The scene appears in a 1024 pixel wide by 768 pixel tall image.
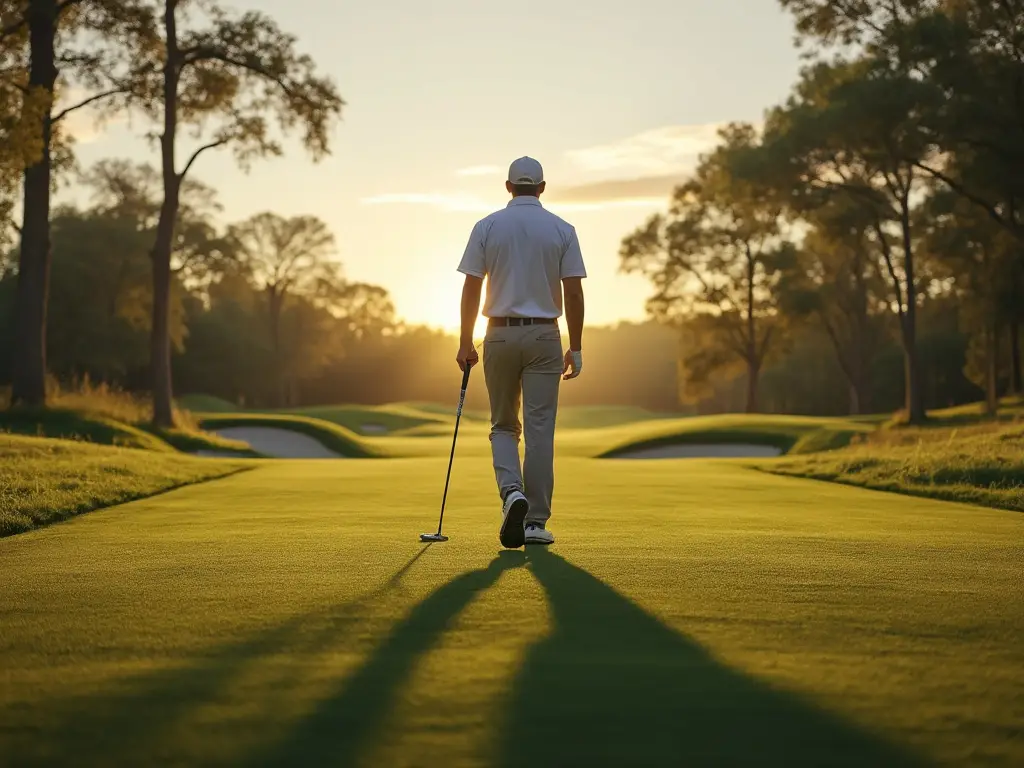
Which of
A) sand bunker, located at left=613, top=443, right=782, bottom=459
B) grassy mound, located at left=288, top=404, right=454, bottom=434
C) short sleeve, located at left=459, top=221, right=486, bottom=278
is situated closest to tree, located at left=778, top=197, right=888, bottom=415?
grassy mound, located at left=288, top=404, right=454, bottom=434

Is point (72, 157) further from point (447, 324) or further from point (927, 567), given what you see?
point (447, 324)

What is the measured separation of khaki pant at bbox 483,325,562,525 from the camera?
6770 mm

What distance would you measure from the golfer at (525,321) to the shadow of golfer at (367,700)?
2.07m

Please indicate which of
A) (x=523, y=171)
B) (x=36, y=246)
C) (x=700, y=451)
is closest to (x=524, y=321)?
(x=523, y=171)

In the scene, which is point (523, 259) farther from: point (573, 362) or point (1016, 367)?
point (1016, 367)

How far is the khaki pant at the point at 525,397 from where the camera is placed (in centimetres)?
677

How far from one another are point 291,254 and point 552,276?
5910cm

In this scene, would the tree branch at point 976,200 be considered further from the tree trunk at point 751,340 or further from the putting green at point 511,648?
the putting green at point 511,648

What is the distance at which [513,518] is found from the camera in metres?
6.59

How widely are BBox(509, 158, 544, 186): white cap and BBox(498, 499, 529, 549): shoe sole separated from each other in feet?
6.31

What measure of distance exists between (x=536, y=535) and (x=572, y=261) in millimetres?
1634

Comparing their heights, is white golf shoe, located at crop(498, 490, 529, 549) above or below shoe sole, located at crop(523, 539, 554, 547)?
above

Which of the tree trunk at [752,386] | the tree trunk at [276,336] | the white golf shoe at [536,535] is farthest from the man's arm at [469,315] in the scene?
the tree trunk at [276,336]

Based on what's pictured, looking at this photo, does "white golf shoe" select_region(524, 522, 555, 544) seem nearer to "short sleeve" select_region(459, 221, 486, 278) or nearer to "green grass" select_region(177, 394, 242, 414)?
"short sleeve" select_region(459, 221, 486, 278)
